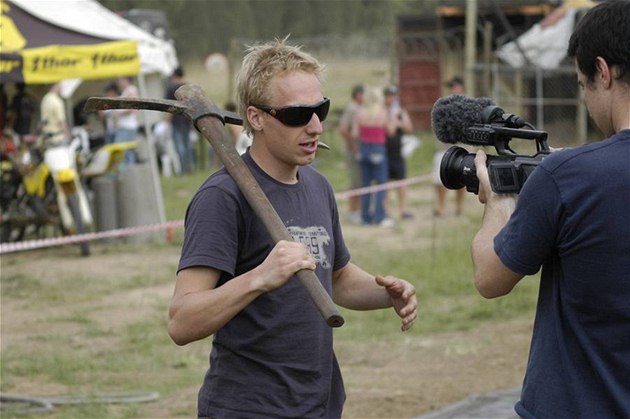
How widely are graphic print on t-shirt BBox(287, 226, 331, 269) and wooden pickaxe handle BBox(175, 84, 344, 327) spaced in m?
0.15

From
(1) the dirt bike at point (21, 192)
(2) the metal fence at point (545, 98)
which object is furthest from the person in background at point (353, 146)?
(2) the metal fence at point (545, 98)

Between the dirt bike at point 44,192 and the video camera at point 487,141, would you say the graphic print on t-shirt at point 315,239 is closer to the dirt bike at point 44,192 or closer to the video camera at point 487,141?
the video camera at point 487,141

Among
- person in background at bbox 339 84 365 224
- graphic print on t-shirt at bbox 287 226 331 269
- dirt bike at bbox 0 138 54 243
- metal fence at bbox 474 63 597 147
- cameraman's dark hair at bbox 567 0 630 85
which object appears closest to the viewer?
cameraman's dark hair at bbox 567 0 630 85

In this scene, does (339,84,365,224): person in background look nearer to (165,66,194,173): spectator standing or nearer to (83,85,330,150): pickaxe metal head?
(165,66,194,173): spectator standing

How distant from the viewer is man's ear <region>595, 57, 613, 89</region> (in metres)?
2.63

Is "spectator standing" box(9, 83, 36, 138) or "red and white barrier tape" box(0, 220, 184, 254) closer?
"red and white barrier tape" box(0, 220, 184, 254)

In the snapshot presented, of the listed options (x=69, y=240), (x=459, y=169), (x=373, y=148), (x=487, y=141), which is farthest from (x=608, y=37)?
(x=373, y=148)

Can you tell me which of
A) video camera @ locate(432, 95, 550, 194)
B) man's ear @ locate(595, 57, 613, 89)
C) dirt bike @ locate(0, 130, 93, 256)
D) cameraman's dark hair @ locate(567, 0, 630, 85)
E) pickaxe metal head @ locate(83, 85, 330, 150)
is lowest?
dirt bike @ locate(0, 130, 93, 256)

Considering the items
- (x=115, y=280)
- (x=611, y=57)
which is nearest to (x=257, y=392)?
(x=611, y=57)

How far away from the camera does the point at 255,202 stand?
3.22 meters

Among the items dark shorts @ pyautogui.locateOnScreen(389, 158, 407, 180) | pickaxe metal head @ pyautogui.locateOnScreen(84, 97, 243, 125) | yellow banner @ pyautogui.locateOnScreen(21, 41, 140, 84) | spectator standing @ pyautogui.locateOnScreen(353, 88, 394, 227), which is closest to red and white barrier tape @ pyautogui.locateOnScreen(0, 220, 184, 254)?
yellow banner @ pyautogui.locateOnScreen(21, 41, 140, 84)

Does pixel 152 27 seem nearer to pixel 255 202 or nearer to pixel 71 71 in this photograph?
pixel 71 71

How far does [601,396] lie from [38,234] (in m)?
11.6

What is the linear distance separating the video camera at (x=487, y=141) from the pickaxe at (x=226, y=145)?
1.54 ft
